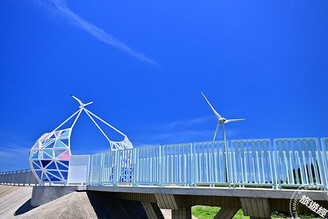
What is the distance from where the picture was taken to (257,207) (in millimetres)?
7637

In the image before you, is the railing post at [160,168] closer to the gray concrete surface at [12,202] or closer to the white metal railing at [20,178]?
the gray concrete surface at [12,202]

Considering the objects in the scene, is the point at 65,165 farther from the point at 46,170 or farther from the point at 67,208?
the point at 67,208

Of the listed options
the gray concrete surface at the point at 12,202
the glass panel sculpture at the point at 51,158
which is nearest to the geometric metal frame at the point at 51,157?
the glass panel sculpture at the point at 51,158

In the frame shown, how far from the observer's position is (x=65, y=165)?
1855cm

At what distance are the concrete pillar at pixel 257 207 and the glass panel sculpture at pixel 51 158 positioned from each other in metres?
13.7

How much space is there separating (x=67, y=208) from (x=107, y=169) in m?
2.57

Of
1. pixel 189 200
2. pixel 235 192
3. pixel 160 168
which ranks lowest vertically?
pixel 189 200

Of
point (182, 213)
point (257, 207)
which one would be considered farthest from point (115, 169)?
point (257, 207)

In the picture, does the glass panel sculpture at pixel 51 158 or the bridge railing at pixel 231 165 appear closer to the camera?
the bridge railing at pixel 231 165

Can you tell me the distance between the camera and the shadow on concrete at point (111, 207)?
12.9 m

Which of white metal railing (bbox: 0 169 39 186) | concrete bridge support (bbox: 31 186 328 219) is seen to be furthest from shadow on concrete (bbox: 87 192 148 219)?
A: white metal railing (bbox: 0 169 39 186)

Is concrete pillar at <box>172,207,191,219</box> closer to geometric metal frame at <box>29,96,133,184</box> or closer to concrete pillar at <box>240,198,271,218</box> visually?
concrete pillar at <box>240,198,271,218</box>

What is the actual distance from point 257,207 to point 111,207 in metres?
8.31

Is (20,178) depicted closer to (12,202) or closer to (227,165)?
(12,202)
